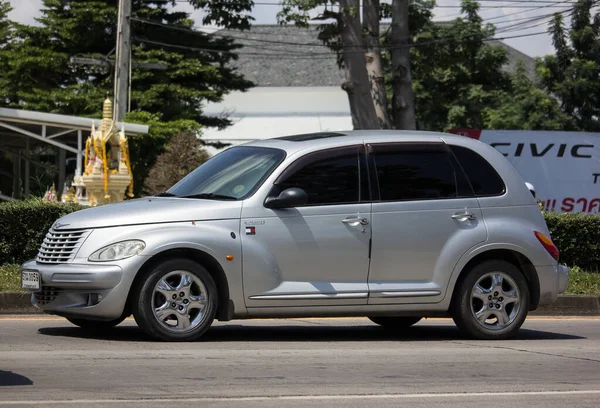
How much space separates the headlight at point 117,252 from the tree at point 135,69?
117 feet

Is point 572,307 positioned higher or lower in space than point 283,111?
lower

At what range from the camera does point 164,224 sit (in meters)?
9.40

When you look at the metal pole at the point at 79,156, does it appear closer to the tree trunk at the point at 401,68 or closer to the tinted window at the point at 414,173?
the tree trunk at the point at 401,68

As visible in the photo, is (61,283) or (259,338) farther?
(259,338)

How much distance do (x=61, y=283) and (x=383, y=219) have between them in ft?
9.17

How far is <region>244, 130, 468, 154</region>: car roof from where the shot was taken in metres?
10.2

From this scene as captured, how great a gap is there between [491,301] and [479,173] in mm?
1179

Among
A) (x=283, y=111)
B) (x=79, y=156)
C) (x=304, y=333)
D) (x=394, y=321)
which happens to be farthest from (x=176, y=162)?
(x=283, y=111)

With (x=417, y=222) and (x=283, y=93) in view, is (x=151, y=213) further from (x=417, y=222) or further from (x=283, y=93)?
(x=283, y=93)

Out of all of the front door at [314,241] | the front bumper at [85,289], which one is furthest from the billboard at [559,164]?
the front bumper at [85,289]

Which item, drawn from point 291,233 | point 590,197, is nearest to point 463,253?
point 291,233

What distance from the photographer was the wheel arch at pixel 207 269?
9336mm

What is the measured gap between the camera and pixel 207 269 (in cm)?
962

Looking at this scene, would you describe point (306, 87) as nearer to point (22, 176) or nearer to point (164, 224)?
point (22, 176)
